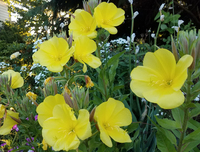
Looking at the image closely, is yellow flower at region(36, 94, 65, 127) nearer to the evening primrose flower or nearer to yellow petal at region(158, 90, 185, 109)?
the evening primrose flower

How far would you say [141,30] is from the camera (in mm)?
5059

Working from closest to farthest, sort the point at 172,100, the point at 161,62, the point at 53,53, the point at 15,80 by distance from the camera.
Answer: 1. the point at 172,100
2. the point at 161,62
3. the point at 53,53
4. the point at 15,80

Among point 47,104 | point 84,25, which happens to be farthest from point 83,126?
point 84,25

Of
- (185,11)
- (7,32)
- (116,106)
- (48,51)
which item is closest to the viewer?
(116,106)

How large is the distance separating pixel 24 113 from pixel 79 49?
1.75 feet

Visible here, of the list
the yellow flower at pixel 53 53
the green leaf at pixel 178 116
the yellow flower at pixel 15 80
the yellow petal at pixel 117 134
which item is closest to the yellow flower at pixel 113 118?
the yellow petal at pixel 117 134

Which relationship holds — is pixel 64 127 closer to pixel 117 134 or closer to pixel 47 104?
pixel 47 104

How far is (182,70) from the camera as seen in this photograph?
621 millimetres

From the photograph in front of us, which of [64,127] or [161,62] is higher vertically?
[161,62]

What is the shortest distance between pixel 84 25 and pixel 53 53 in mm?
289

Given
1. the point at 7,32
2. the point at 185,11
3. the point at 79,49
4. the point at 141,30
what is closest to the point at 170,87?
the point at 79,49

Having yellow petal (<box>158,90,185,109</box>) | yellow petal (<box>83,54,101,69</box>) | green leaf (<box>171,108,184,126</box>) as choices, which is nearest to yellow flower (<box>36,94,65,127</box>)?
yellow petal (<box>83,54,101,69</box>)

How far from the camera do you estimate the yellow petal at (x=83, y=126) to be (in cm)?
64

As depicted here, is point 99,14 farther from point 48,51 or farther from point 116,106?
point 116,106
